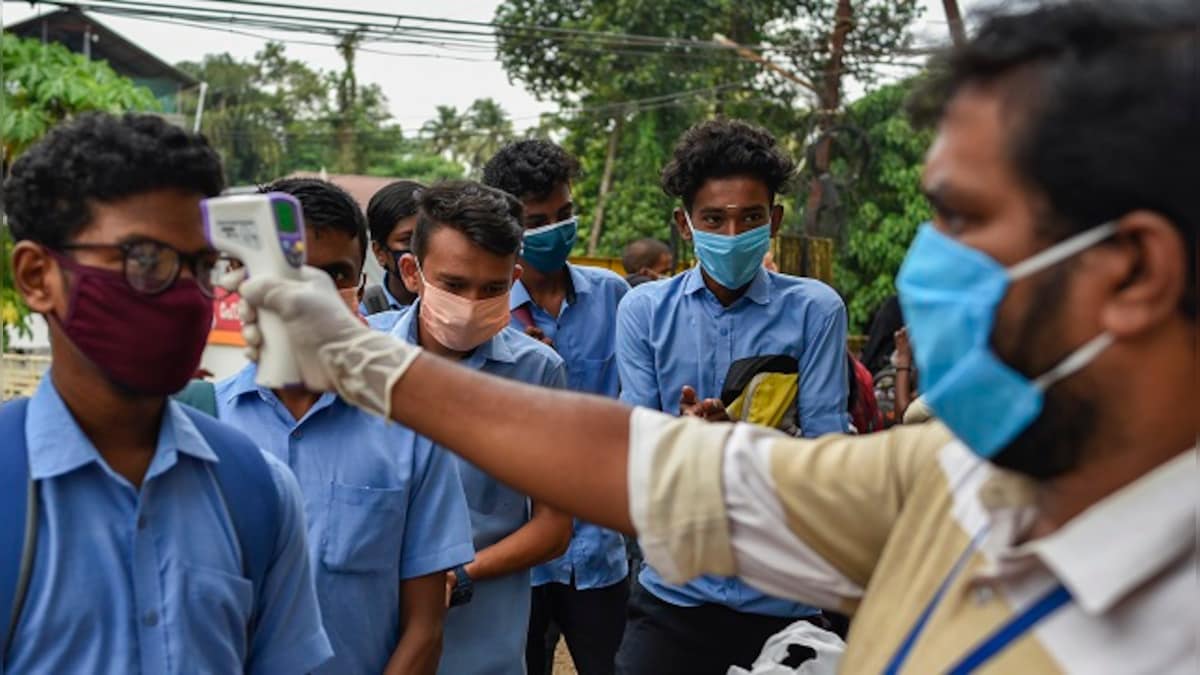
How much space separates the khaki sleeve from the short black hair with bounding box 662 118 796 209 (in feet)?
8.44

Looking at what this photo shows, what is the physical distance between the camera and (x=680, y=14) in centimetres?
2408

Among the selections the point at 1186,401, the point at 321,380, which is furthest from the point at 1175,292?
the point at 321,380

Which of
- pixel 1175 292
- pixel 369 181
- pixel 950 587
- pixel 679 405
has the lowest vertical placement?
pixel 369 181

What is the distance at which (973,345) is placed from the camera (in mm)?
1535

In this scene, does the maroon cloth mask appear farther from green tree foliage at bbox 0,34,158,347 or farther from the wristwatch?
green tree foliage at bbox 0,34,158,347

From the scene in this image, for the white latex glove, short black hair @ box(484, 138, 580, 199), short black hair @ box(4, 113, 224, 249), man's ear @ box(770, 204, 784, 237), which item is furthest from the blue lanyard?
short black hair @ box(484, 138, 580, 199)

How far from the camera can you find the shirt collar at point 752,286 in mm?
4121

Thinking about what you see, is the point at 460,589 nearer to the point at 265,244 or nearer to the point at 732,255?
the point at 732,255

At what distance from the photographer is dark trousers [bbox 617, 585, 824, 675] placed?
391 cm

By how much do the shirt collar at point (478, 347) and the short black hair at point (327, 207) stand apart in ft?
0.75

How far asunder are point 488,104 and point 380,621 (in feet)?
145

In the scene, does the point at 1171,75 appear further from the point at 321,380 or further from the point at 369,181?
the point at 369,181

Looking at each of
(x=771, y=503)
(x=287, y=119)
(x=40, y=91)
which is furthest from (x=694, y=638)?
(x=287, y=119)

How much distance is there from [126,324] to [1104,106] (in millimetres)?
1502
